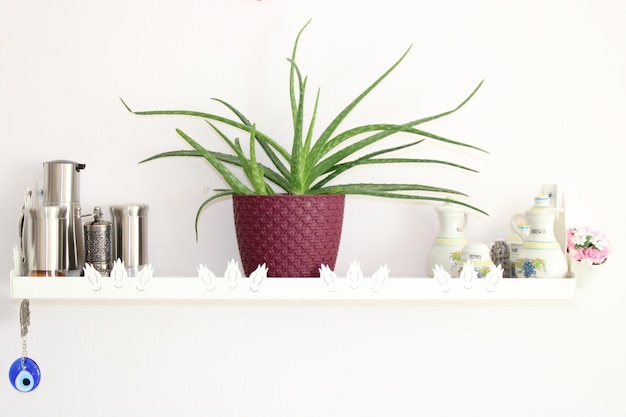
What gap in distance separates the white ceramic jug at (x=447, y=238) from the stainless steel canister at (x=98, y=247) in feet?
1.50

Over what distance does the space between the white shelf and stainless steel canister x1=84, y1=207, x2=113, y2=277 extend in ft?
0.13

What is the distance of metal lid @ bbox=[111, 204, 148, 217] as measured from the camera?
92cm

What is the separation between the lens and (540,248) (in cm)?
93

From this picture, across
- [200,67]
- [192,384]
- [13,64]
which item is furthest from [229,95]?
[192,384]

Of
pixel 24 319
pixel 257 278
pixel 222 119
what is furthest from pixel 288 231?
pixel 24 319

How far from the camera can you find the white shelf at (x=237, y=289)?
34.0 inches

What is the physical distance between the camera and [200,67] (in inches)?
40.8

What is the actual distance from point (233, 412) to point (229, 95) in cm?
50

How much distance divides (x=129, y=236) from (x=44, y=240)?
0.11 meters

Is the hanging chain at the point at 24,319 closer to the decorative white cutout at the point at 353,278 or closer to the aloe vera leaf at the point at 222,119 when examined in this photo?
the aloe vera leaf at the point at 222,119

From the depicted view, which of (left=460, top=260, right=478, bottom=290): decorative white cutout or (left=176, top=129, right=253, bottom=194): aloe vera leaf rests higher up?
Answer: (left=176, top=129, right=253, bottom=194): aloe vera leaf

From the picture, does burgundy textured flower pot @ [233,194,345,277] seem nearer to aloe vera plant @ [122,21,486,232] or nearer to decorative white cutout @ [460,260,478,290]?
aloe vera plant @ [122,21,486,232]

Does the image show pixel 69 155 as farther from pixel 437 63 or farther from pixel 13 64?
pixel 437 63

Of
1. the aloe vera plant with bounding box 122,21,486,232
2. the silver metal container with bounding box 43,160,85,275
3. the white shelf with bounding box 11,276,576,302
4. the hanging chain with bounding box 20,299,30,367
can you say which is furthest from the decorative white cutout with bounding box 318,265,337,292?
Result: the hanging chain with bounding box 20,299,30,367
